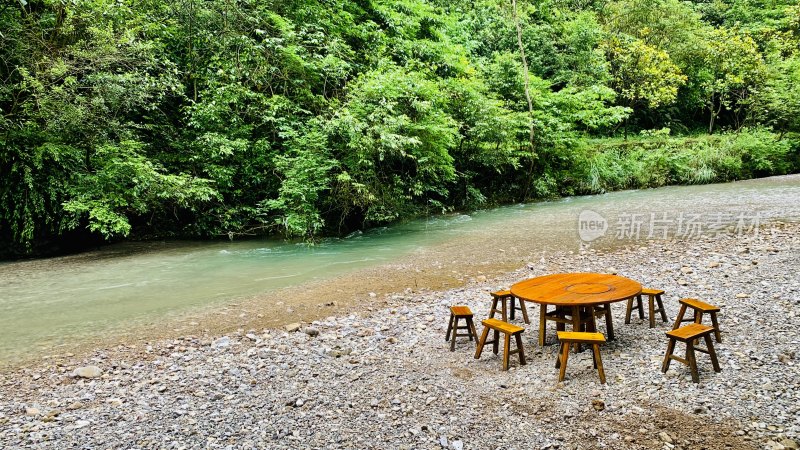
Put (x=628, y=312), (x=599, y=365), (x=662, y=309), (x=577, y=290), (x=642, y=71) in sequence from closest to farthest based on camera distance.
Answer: (x=599, y=365) → (x=577, y=290) → (x=662, y=309) → (x=628, y=312) → (x=642, y=71)

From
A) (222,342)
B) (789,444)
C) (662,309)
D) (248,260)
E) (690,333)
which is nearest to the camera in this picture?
(789,444)

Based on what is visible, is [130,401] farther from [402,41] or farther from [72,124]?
[402,41]

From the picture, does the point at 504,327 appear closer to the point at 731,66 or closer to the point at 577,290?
the point at 577,290

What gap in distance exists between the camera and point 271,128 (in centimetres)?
1473

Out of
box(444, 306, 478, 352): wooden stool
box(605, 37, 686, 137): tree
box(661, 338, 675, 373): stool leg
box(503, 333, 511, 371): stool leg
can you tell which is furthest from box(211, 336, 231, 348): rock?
box(605, 37, 686, 137): tree

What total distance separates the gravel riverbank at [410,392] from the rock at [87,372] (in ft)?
0.08

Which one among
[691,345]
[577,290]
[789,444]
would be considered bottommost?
[789,444]

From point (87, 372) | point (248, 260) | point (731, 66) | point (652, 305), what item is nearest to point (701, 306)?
point (652, 305)

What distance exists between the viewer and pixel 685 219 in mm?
12664

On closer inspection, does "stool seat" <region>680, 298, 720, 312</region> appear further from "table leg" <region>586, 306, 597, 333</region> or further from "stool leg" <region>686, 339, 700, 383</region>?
"table leg" <region>586, 306, 597, 333</region>

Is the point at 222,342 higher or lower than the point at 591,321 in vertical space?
lower

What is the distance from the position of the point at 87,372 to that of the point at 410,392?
3.76 m

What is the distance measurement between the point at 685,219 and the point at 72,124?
16.9 m

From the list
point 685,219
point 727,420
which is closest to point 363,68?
point 685,219
